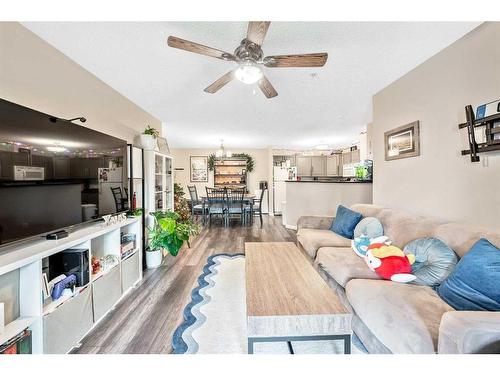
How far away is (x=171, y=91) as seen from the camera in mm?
2957

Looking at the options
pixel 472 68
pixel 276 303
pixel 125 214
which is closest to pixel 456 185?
pixel 472 68

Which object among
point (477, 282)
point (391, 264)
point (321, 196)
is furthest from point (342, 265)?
point (321, 196)

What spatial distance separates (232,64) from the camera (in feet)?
7.68

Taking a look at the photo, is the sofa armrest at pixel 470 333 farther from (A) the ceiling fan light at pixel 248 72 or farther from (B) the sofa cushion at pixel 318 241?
(A) the ceiling fan light at pixel 248 72

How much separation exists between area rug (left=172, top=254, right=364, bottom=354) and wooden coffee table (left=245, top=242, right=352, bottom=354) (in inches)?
9.3

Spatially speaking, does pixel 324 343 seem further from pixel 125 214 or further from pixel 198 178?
pixel 198 178

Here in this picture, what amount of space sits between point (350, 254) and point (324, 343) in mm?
881

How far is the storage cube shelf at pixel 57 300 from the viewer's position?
1290 mm

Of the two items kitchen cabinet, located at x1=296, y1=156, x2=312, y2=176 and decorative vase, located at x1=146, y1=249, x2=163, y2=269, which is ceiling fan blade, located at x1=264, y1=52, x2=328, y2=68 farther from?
kitchen cabinet, located at x1=296, y1=156, x2=312, y2=176

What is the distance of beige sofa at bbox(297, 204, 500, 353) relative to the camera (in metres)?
0.95

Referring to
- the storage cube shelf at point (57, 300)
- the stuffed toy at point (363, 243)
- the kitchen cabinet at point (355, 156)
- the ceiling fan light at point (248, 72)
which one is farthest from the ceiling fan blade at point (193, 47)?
the kitchen cabinet at point (355, 156)

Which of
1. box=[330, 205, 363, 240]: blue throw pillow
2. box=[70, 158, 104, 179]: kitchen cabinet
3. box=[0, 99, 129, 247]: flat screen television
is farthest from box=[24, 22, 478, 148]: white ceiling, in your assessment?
box=[330, 205, 363, 240]: blue throw pillow

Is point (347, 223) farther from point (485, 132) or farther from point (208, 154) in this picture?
point (208, 154)

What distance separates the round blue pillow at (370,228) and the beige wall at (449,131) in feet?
1.52
